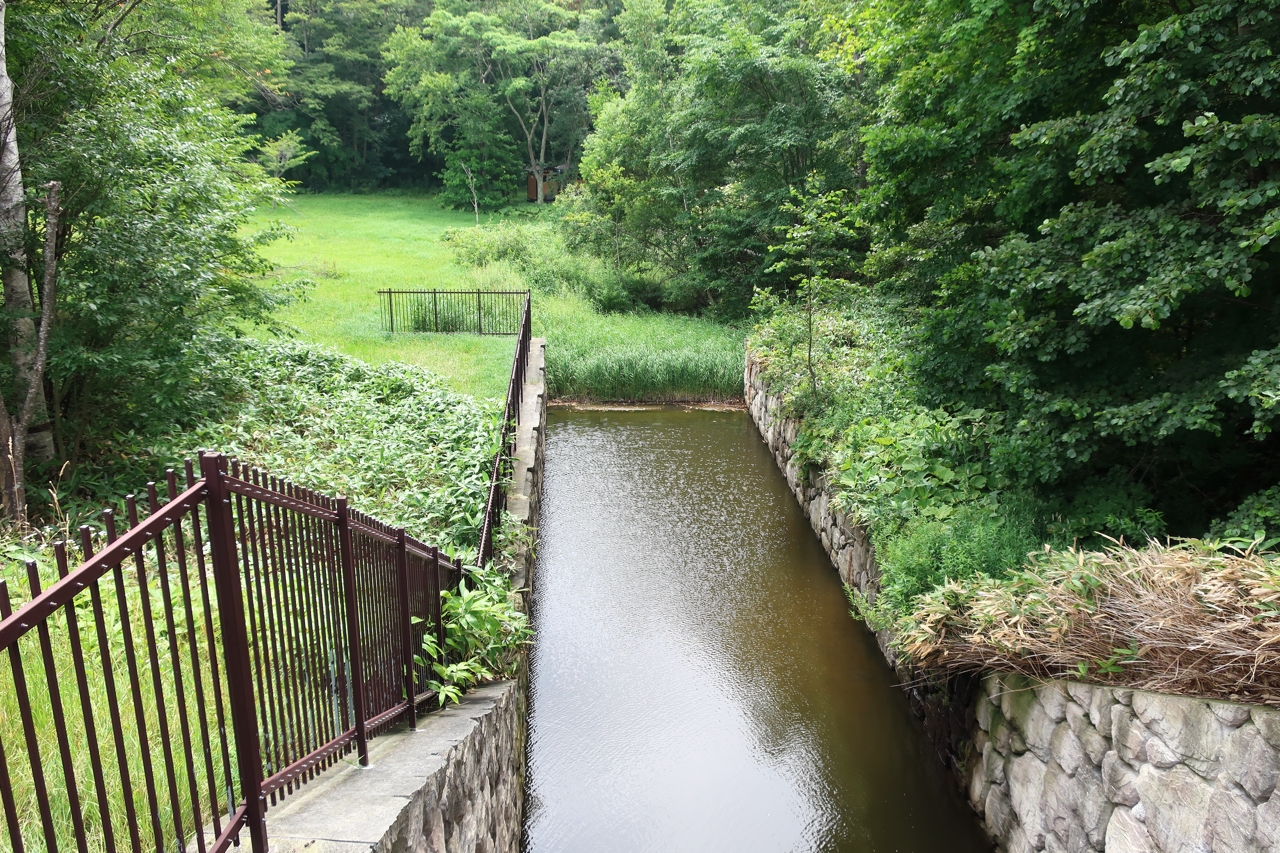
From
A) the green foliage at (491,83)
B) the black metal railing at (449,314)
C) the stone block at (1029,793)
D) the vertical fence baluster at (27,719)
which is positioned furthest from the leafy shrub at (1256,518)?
the green foliage at (491,83)

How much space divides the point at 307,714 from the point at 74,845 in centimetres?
75

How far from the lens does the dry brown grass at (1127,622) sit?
10.8ft

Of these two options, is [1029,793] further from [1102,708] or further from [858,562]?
[858,562]

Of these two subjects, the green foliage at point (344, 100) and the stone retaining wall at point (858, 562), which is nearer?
the stone retaining wall at point (858, 562)

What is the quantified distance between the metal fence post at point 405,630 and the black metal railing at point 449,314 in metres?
12.8

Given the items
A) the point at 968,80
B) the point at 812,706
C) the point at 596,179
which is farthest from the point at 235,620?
the point at 596,179

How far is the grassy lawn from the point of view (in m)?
13.9

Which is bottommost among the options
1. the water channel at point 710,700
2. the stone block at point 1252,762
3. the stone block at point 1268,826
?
the water channel at point 710,700

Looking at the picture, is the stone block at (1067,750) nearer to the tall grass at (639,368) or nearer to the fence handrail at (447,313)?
the tall grass at (639,368)

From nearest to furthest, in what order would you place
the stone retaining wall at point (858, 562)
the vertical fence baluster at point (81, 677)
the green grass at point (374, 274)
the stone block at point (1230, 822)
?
the vertical fence baluster at point (81, 677) < the stone block at point (1230, 822) < the stone retaining wall at point (858, 562) < the green grass at point (374, 274)

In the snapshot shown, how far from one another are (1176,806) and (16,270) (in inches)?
343

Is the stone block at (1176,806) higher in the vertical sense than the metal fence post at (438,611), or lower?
lower

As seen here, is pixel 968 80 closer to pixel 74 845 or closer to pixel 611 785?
pixel 611 785

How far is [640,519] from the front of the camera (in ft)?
33.2
